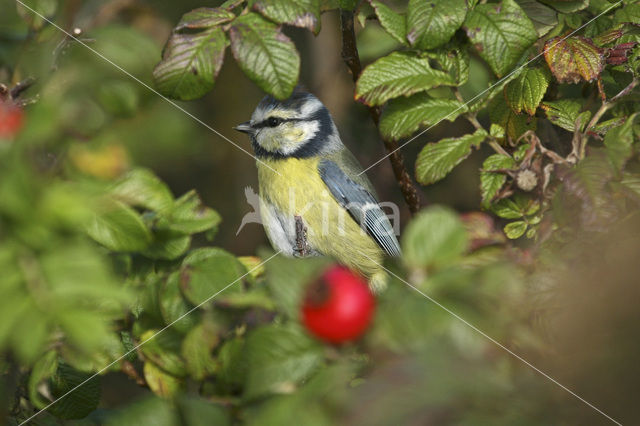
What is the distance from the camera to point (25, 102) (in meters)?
1.13

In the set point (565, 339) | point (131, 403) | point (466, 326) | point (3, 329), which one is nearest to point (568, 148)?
point (565, 339)

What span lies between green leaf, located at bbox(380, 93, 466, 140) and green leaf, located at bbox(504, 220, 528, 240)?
23 cm

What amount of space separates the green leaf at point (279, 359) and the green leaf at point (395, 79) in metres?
0.61

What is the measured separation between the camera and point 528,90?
1227 mm

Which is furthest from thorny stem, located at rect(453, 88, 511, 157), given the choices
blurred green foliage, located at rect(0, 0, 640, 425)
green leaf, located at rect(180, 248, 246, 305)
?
green leaf, located at rect(180, 248, 246, 305)

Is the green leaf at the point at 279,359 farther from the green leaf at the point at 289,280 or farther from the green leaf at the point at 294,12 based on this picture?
the green leaf at the point at 294,12

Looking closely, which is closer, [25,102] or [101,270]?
[101,270]

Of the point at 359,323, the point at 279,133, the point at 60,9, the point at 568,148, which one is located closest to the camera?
the point at 359,323

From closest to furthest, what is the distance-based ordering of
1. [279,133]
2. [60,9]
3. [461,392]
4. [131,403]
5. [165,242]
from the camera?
1. [461,392]
2. [131,403]
3. [165,242]
4. [60,9]
5. [279,133]

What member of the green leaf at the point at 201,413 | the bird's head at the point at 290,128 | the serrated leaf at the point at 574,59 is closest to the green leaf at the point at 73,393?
the green leaf at the point at 201,413

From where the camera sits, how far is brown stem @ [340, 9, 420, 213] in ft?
4.43

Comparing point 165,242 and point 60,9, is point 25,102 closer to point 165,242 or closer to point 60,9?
point 165,242

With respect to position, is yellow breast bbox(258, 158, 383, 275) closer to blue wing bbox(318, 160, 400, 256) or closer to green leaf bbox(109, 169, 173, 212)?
blue wing bbox(318, 160, 400, 256)

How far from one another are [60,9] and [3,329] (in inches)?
47.5
